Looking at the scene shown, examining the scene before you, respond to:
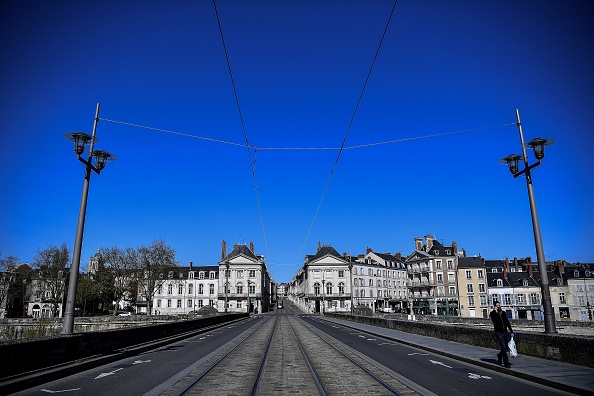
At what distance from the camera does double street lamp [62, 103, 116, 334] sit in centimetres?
1250

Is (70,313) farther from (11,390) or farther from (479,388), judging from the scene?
(479,388)

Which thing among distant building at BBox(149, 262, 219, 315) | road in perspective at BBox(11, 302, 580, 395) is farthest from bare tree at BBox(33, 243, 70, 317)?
road in perspective at BBox(11, 302, 580, 395)

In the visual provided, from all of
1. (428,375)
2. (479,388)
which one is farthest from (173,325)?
(479,388)

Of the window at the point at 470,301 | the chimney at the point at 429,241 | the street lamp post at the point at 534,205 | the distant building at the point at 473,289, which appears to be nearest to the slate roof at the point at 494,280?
the distant building at the point at 473,289

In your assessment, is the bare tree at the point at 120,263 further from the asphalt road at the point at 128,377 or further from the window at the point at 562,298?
the window at the point at 562,298

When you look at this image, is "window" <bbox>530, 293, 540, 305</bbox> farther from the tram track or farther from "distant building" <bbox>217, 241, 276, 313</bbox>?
the tram track

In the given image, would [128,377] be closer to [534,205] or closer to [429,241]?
[534,205]

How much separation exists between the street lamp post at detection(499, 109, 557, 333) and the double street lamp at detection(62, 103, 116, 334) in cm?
1452

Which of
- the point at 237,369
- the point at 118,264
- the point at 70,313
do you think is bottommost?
the point at 237,369

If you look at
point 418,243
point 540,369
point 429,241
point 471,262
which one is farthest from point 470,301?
point 540,369

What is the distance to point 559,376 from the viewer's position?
9.77 meters

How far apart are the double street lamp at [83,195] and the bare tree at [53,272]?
59.7 metres

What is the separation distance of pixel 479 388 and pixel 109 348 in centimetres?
1257

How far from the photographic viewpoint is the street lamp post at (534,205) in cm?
1297
